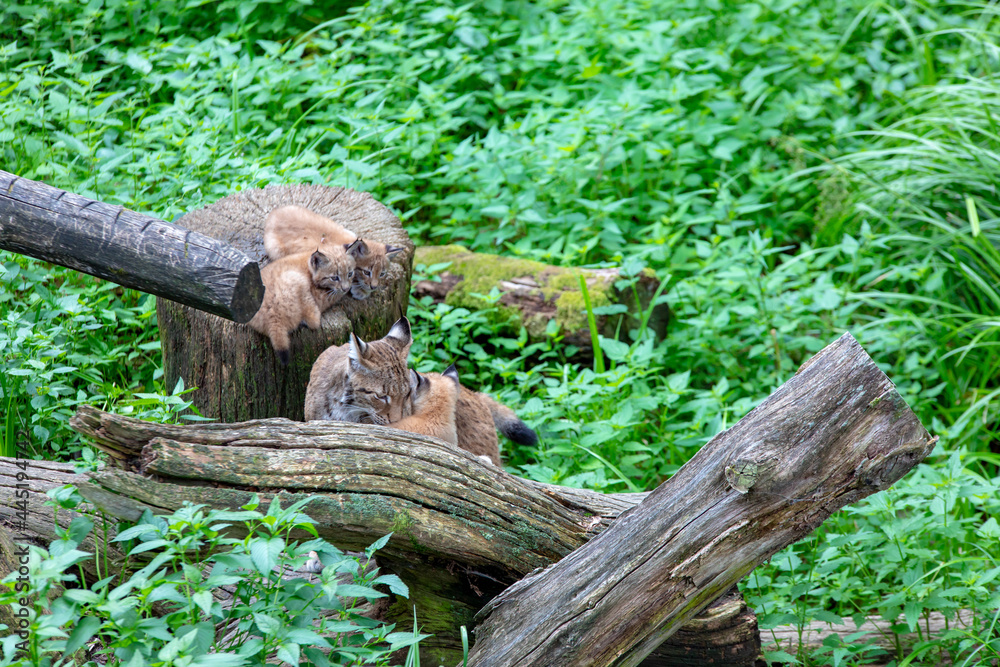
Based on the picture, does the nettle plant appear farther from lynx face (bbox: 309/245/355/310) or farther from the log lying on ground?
lynx face (bbox: 309/245/355/310)

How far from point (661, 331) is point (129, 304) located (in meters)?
3.32

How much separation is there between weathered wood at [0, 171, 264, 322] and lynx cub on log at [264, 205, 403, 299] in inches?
52.9

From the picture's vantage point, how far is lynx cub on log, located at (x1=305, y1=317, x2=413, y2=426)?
3.61 metres

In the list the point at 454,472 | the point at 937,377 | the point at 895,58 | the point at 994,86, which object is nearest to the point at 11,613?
the point at 454,472

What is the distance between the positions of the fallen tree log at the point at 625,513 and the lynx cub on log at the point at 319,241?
4.42 ft

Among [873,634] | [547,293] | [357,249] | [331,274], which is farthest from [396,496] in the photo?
[547,293]

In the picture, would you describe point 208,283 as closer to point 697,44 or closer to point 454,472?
point 454,472

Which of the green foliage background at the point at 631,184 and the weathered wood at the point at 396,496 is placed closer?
the weathered wood at the point at 396,496

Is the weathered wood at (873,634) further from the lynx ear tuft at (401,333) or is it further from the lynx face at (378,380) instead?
the lynx ear tuft at (401,333)

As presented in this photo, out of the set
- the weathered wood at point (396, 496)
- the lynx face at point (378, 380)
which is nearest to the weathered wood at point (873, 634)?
the weathered wood at point (396, 496)

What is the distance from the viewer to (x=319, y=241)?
4238 mm

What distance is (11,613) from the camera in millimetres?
2613

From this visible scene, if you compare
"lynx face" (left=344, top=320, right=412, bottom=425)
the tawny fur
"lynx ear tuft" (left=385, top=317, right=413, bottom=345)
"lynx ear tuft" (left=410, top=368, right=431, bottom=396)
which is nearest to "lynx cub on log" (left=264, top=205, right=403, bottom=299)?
"lynx ear tuft" (left=385, top=317, right=413, bottom=345)

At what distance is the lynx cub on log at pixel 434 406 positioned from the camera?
359 cm
